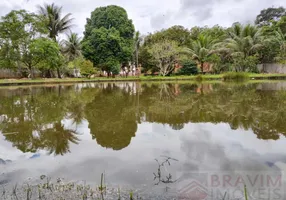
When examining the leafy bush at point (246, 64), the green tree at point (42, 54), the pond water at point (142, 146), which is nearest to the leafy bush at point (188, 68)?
the leafy bush at point (246, 64)

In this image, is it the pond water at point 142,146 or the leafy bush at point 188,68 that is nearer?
the pond water at point 142,146

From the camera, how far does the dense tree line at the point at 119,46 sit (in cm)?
2217

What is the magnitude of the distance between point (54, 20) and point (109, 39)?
5.92 metres

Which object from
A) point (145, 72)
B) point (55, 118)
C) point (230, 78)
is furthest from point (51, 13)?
point (55, 118)

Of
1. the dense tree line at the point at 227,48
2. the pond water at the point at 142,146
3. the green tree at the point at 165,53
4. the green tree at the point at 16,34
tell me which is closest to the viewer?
the pond water at the point at 142,146

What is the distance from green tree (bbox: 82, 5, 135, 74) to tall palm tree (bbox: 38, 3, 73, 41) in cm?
288

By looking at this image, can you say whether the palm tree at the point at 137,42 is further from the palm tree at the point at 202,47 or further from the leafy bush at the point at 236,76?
the leafy bush at the point at 236,76

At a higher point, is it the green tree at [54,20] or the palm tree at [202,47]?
the green tree at [54,20]

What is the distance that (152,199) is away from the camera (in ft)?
6.53

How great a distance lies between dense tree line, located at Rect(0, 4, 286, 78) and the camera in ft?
72.7

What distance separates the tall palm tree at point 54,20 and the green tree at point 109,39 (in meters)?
2.88

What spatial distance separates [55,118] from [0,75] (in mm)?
25609

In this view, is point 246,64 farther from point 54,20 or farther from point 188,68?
point 54,20

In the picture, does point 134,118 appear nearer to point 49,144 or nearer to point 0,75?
point 49,144
